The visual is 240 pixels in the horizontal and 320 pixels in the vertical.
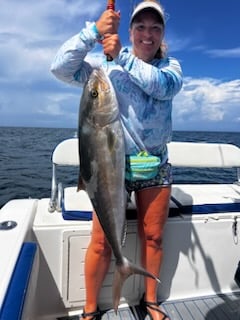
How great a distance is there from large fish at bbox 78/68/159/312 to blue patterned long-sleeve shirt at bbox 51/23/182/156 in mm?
166

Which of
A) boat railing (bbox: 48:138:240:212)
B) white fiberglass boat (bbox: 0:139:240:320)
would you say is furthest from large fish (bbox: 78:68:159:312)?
boat railing (bbox: 48:138:240:212)

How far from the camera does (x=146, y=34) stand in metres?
1.84

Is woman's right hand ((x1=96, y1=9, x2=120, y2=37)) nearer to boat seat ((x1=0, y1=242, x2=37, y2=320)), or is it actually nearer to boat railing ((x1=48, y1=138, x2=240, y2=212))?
boat seat ((x1=0, y1=242, x2=37, y2=320))

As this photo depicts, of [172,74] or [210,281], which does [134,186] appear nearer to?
[172,74]

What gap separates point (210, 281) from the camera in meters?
2.79

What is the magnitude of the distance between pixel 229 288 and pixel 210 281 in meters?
0.21

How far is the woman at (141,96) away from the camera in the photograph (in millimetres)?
1661

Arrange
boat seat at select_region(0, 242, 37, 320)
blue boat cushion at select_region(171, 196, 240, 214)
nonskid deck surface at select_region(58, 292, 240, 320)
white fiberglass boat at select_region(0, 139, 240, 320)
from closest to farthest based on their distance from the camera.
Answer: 1. boat seat at select_region(0, 242, 37, 320)
2. white fiberglass boat at select_region(0, 139, 240, 320)
3. nonskid deck surface at select_region(58, 292, 240, 320)
4. blue boat cushion at select_region(171, 196, 240, 214)

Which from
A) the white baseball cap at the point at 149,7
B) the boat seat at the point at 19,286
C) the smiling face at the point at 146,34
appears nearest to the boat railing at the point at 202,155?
the smiling face at the point at 146,34

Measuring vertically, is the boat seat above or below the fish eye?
below

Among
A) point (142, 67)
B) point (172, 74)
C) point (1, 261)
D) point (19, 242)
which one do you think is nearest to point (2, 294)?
point (1, 261)

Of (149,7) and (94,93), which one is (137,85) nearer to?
(94,93)

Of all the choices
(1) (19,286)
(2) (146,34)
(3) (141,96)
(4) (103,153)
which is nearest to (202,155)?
(3) (141,96)

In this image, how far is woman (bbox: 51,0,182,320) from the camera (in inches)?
65.4
